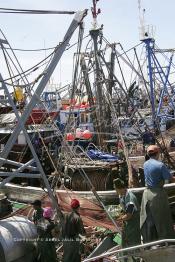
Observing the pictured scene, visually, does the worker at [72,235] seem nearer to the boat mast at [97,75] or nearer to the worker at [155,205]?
the worker at [155,205]

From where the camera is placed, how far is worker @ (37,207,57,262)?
6.24 meters

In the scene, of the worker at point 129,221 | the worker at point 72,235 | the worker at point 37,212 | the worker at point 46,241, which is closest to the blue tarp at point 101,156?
the worker at point 37,212

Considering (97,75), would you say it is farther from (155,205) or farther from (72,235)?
(155,205)

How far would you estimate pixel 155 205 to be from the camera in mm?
5055

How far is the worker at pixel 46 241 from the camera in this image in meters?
6.24

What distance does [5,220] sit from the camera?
22.3ft

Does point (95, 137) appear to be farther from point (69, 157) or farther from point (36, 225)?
point (36, 225)

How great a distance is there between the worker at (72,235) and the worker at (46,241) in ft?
0.84

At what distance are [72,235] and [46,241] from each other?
47 cm

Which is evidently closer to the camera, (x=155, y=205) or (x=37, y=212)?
(x=155, y=205)

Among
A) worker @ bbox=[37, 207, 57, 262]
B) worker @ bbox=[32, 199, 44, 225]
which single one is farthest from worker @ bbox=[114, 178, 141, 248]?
worker @ bbox=[32, 199, 44, 225]

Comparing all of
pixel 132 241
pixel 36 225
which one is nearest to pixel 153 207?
pixel 132 241

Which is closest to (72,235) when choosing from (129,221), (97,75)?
(129,221)

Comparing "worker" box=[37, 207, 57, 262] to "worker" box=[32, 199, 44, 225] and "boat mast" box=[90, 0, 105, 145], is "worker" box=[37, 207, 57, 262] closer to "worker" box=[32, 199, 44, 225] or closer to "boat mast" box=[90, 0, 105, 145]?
"worker" box=[32, 199, 44, 225]
